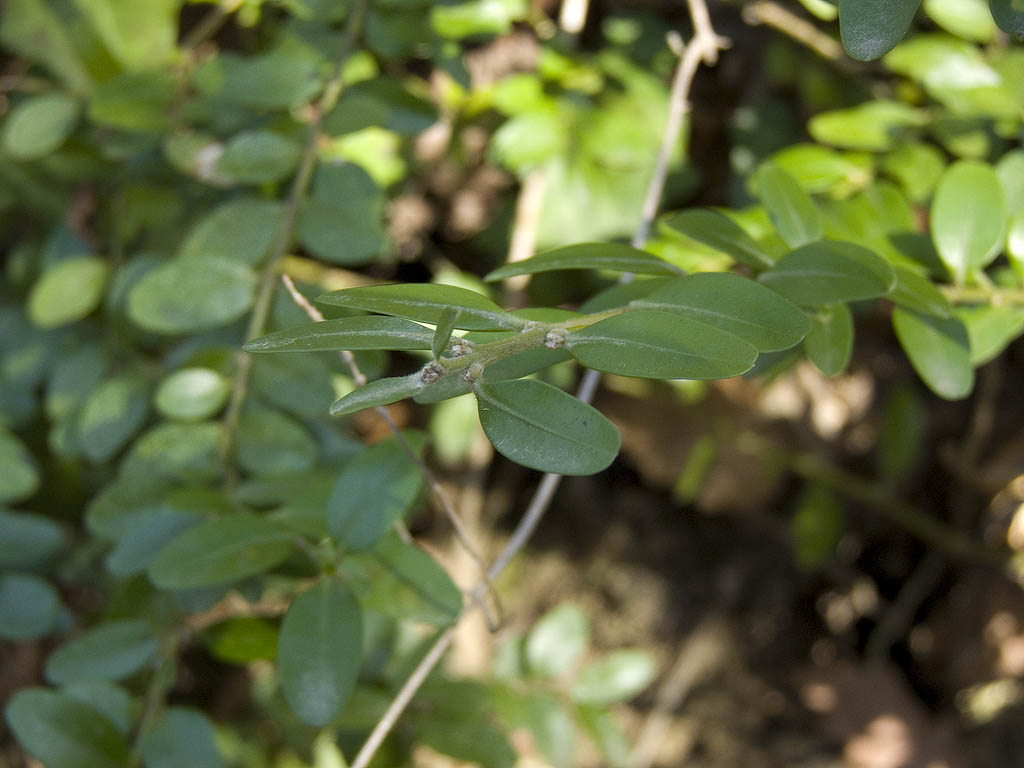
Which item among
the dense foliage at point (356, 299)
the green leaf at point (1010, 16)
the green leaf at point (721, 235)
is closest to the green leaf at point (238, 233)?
the dense foliage at point (356, 299)

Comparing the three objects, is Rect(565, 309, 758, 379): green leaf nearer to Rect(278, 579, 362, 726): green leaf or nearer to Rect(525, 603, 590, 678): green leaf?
Rect(278, 579, 362, 726): green leaf

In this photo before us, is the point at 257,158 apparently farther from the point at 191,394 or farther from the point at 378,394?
the point at 378,394

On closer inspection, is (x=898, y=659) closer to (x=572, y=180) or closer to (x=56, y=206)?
(x=572, y=180)

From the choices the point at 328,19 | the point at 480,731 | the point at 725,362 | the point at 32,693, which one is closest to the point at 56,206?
the point at 328,19

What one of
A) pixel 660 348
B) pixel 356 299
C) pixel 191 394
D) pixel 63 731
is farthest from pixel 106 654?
pixel 660 348

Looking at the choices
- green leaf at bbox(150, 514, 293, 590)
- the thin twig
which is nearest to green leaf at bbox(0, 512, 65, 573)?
green leaf at bbox(150, 514, 293, 590)

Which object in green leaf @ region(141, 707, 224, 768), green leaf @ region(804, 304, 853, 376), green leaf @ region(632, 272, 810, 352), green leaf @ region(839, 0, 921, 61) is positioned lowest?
green leaf @ region(141, 707, 224, 768)

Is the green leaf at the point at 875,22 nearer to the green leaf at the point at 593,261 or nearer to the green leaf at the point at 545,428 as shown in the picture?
the green leaf at the point at 593,261
